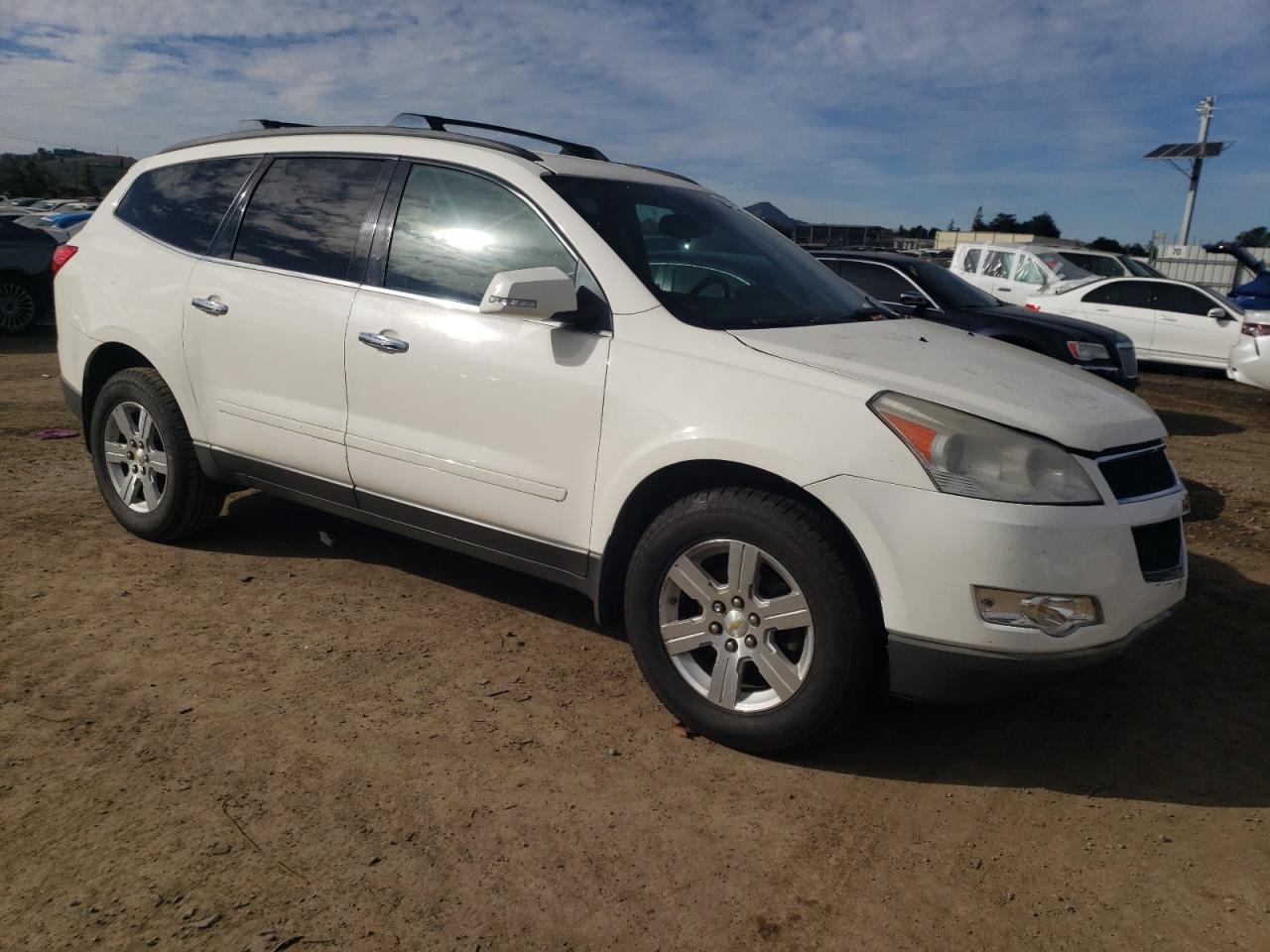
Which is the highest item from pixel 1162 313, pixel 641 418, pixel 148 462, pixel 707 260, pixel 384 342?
pixel 707 260

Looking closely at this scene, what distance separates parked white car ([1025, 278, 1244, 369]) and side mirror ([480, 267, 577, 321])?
1167 centimetres

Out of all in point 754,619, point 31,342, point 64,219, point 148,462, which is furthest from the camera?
point 64,219

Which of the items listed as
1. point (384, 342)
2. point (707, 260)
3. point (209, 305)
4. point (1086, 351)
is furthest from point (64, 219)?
point (707, 260)

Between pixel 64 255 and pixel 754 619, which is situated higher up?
pixel 64 255

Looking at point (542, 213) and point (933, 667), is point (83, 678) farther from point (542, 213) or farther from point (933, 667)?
point (933, 667)

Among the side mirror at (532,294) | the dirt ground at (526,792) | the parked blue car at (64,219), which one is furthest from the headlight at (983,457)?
the parked blue car at (64,219)

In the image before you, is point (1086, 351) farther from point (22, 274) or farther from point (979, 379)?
point (22, 274)

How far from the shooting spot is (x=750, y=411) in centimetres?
291

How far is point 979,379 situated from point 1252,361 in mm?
9312

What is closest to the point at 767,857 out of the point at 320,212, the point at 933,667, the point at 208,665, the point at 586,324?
the point at 933,667

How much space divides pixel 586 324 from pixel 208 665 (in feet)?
6.01

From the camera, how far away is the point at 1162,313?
13789 millimetres

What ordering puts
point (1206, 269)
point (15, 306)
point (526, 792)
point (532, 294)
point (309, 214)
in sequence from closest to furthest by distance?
point (526, 792), point (532, 294), point (309, 214), point (15, 306), point (1206, 269)

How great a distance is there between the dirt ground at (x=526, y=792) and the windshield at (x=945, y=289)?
489 cm
